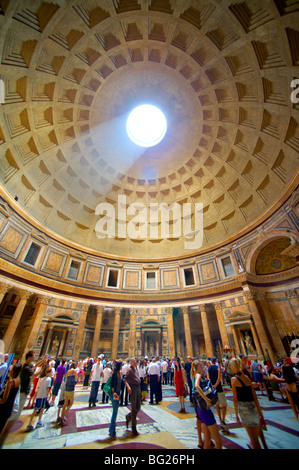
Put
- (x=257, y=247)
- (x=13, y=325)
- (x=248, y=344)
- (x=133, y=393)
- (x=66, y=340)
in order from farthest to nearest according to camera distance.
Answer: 1. (x=257, y=247)
2. (x=66, y=340)
3. (x=248, y=344)
4. (x=13, y=325)
5. (x=133, y=393)

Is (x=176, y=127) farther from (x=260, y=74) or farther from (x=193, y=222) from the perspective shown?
(x=193, y=222)

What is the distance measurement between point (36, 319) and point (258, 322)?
59.5 feet

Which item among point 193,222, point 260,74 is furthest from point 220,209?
point 260,74

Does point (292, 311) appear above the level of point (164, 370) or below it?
above

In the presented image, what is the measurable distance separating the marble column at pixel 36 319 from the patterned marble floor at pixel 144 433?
10.3 m

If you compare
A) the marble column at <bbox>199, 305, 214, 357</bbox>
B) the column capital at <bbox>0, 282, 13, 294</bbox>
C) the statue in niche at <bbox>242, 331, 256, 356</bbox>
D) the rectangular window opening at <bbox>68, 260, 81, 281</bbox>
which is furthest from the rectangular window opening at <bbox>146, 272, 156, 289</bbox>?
the column capital at <bbox>0, 282, 13, 294</bbox>

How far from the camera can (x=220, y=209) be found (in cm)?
2178

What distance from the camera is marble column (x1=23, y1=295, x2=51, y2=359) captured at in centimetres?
1473

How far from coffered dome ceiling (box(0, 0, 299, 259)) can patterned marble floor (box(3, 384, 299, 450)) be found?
51.3 ft

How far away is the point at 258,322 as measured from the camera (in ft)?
49.6

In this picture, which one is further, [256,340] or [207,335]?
[207,335]

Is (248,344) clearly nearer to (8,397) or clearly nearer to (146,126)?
(8,397)

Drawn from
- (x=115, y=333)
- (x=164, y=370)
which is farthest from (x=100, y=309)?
(x=164, y=370)

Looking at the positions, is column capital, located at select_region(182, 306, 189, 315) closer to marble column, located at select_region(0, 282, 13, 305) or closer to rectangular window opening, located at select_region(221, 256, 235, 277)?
rectangular window opening, located at select_region(221, 256, 235, 277)
